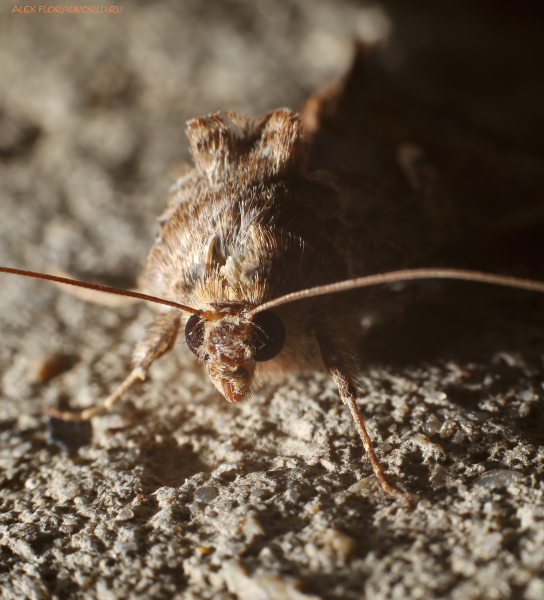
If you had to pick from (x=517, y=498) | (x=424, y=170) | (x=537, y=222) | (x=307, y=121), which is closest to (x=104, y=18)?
(x=307, y=121)

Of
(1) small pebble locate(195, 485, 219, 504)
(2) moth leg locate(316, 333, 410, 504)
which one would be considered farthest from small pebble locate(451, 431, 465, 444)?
(1) small pebble locate(195, 485, 219, 504)

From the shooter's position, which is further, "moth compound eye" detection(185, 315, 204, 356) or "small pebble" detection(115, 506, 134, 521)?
"moth compound eye" detection(185, 315, 204, 356)

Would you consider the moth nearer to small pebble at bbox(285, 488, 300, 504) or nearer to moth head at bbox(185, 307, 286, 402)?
moth head at bbox(185, 307, 286, 402)

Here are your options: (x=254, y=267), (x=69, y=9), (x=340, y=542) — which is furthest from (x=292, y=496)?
(x=69, y=9)

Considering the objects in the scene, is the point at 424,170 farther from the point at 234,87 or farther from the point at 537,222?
the point at 234,87

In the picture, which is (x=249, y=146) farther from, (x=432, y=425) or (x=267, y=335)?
(x=432, y=425)

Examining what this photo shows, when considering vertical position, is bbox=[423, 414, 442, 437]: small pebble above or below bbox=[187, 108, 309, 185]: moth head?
below

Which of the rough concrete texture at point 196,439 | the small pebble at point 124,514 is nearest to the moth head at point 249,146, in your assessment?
the rough concrete texture at point 196,439
